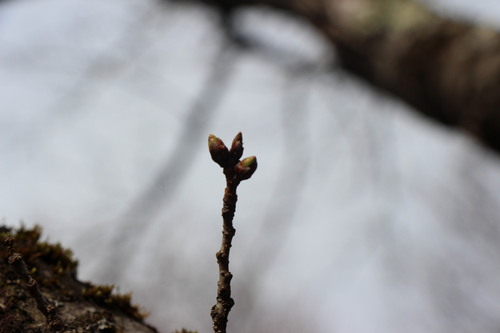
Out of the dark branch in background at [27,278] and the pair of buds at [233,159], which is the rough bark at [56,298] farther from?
the pair of buds at [233,159]

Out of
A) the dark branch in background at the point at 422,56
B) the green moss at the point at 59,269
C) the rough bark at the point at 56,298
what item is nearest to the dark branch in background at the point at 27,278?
the rough bark at the point at 56,298

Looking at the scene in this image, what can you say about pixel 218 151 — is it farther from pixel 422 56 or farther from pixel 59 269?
pixel 422 56

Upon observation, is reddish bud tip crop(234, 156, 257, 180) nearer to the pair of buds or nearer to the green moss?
the pair of buds

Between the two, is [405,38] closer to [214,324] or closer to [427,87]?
[427,87]

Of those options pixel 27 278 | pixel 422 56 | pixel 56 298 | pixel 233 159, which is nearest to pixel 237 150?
pixel 233 159

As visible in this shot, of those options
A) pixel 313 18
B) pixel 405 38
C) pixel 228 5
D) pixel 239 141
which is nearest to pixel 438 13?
pixel 405 38
